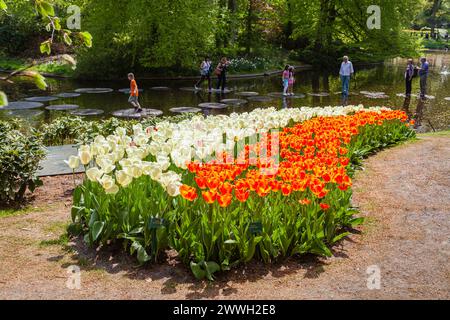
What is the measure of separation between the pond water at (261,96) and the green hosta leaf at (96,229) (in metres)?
11.3

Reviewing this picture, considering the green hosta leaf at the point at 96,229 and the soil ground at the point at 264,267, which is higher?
the green hosta leaf at the point at 96,229

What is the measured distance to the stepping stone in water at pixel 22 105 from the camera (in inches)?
724

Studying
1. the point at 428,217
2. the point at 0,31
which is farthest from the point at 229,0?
the point at 428,217

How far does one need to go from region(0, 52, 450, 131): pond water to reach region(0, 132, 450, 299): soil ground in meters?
9.67

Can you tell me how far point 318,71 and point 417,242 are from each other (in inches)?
1216

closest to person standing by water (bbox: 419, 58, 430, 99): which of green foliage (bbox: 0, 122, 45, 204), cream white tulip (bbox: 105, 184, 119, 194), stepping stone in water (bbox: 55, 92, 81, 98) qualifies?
stepping stone in water (bbox: 55, 92, 81, 98)

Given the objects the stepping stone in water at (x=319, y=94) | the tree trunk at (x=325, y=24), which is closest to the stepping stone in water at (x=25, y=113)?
the stepping stone in water at (x=319, y=94)

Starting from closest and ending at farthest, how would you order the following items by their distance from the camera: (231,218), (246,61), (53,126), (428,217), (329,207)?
1. (231,218)
2. (329,207)
3. (428,217)
4. (53,126)
5. (246,61)

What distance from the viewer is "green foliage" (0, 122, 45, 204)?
7.48 m

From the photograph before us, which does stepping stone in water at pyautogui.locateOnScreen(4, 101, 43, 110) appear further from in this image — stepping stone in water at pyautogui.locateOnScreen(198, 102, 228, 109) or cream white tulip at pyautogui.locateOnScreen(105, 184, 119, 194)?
cream white tulip at pyautogui.locateOnScreen(105, 184, 119, 194)

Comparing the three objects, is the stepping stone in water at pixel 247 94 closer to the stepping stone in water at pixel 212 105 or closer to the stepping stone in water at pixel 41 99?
the stepping stone in water at pixel 212 105

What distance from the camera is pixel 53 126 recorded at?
39.8 feet

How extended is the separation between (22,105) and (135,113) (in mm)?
4874

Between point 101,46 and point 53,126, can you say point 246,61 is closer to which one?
point 101,46
